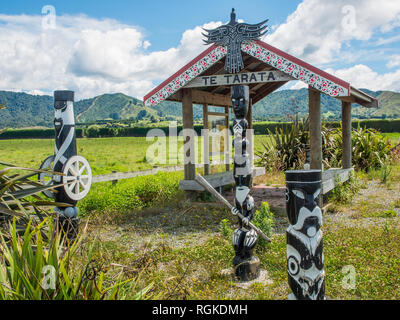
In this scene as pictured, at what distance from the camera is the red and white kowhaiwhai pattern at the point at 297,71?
21.8 feet

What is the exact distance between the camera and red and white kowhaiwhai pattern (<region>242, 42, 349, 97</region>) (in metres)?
6.64

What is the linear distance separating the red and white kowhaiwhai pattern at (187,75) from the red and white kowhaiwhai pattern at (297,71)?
61cm

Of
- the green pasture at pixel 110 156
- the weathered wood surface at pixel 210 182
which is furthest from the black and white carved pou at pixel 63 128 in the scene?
the green pasture at pixel 110 156

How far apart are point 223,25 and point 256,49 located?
1.23 metres

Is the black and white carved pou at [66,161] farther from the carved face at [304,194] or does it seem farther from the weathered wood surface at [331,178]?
the weathered wood surface at [331,178]

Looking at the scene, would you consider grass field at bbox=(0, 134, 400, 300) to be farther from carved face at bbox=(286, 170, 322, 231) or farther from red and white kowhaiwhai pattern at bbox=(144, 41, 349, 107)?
red and white kowhaiwhai pattern at bbox=(144, 41, 349, 107)

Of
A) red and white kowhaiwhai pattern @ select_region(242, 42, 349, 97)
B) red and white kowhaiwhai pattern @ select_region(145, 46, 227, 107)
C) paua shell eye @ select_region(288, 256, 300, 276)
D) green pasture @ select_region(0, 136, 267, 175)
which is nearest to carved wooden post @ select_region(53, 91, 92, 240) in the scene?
paua shell eye @ select_region(288, 256, 300, 276)

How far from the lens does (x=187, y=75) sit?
25.8 feet

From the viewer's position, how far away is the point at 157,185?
8875 millimetres

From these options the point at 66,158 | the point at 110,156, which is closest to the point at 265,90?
the point at 66,158

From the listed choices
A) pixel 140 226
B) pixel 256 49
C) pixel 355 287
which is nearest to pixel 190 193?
pixel 140 226

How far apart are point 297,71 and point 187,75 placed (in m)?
2.38

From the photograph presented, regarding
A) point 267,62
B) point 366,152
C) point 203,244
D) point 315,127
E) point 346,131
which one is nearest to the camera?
point 203,244

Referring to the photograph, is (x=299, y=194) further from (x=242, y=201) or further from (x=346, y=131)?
(x=346, y=131)
